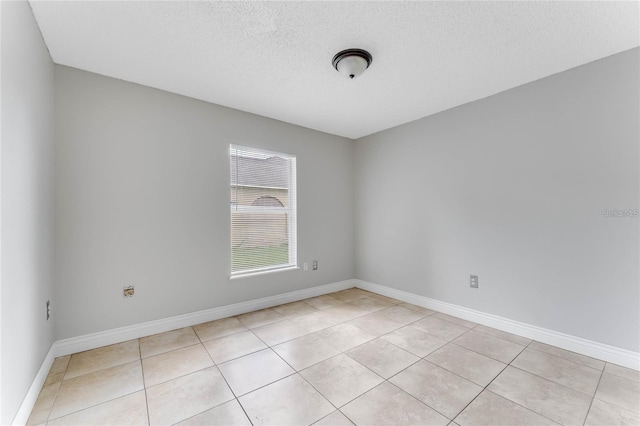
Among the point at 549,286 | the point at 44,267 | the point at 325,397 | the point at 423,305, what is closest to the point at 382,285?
the point at 423,305

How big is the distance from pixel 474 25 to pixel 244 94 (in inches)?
79.1

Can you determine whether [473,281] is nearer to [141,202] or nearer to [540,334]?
[540,334]

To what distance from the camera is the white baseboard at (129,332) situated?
1602 mm

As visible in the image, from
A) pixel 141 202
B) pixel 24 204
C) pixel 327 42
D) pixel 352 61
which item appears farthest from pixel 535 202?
pixel 24 204

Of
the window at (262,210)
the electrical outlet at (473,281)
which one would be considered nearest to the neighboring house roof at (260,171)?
the window at (262,210)

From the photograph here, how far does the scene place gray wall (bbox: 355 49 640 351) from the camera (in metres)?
2.05

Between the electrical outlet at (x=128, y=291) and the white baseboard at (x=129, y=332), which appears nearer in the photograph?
the white baseboard at (x=129, y=332)

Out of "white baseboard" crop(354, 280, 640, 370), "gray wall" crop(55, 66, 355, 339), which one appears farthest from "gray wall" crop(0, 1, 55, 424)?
"white baseboard" crop(354, 280, 640, 370)

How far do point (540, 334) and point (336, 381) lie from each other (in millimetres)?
1926

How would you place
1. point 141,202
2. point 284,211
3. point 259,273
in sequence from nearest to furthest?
1. point 141,202
2. point 259,273
3. point 284,211

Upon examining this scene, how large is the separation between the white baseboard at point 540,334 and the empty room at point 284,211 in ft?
0.05

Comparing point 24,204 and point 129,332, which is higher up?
point 24,204

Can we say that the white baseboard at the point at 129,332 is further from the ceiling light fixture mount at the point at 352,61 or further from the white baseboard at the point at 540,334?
the ceiling light fixture mount at the point at 352,61

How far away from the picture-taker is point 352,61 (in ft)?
6.72
